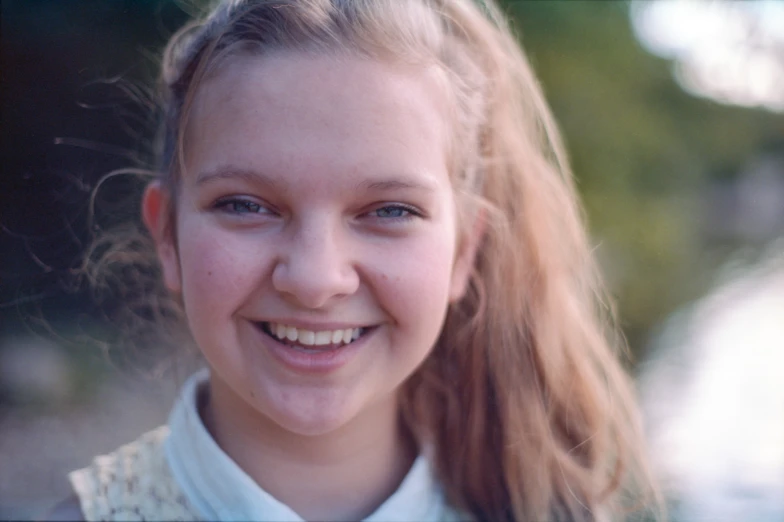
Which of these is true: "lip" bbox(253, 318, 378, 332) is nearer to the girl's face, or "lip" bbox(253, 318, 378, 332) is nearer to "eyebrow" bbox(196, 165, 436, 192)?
the girl's face

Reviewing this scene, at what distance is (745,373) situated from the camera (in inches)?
79.0

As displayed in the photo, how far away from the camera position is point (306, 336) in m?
0.89

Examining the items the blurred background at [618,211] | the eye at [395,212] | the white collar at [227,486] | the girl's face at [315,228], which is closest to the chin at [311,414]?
the girl's face at [315,228]

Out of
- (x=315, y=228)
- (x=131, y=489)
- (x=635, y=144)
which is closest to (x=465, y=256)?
(x=315, y=228)

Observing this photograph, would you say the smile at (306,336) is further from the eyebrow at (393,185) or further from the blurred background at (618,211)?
the blurred background at (618,211)

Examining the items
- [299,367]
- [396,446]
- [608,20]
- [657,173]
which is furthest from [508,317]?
[657,173]

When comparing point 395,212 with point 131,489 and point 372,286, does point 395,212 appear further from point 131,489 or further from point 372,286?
point 131,489

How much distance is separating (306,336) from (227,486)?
217 millimetres

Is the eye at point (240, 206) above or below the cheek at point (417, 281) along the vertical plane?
above

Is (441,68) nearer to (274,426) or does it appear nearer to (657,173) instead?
(274,426)

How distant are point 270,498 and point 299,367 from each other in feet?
0.56

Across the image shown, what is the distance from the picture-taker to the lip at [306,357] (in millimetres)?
892

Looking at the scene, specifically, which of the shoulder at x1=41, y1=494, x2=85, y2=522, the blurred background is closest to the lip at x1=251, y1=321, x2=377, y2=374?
the shoulder at x1=41, y1=494, x2=85, y2=522

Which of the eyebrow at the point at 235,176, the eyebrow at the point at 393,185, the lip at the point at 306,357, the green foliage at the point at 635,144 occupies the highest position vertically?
the green foliage at the point at 635,144
